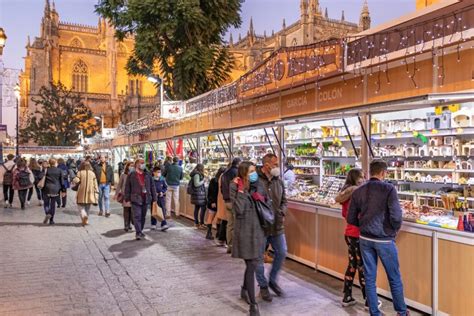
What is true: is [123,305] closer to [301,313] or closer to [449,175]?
[301,313]

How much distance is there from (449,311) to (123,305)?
3.60 meters

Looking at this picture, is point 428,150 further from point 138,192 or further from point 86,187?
point 86,187

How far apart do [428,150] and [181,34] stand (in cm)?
1159

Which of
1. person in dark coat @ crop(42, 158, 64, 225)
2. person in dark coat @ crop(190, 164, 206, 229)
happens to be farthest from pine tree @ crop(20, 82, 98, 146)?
person in dark coat @ crop(190, 164, 206, 229)

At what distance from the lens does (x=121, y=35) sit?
1764 centimetres

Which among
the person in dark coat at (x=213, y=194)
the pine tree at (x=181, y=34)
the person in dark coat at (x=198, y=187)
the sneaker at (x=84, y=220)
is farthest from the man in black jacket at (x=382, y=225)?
the pine tree at (x=181, y=34)

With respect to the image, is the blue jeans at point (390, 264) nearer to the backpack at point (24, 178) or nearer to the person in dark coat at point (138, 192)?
the person in dark coat at point (138, 192)

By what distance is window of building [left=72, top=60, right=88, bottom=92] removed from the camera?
6303cm

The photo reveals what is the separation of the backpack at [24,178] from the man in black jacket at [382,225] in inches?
486

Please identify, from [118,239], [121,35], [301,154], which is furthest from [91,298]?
[121,35]

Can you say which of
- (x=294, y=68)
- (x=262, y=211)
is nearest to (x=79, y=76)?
(x=294, y=68)

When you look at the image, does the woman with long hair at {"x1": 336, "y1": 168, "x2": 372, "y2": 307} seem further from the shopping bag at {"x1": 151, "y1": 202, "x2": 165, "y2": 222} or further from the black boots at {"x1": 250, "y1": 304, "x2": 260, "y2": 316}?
the shopping bag at {"x1": 151, "y1": 202, "x2": 165, "y2": 222}

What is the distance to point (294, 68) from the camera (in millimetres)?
6770

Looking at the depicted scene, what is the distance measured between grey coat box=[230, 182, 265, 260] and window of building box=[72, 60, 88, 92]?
64.5 metres
